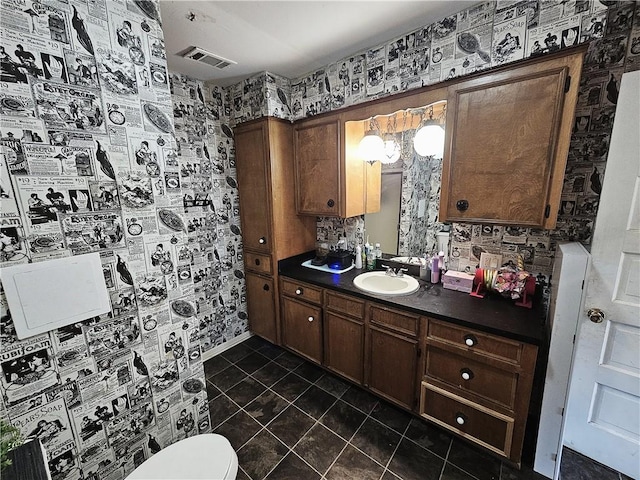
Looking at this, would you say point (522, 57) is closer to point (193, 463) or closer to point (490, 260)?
point (490, 260)

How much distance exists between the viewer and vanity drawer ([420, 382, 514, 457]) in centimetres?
142

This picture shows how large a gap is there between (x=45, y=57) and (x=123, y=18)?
0.35 meters

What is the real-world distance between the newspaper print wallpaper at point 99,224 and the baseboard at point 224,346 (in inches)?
40.9

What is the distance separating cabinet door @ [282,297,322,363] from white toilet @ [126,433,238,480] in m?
1.07

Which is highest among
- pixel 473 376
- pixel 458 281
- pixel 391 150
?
pixel 391 150

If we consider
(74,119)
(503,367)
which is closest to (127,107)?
(74,119)

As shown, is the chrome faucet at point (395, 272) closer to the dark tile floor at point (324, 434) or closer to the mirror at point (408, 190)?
the mirror at point (408, 190)

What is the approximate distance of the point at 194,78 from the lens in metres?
2.18

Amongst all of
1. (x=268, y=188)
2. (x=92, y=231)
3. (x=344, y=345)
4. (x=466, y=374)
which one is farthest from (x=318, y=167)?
(x=466, y=374)

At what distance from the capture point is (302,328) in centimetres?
229

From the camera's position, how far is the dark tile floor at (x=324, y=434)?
148 cm

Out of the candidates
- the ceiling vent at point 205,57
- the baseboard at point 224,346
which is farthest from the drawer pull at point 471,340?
the ceiling vent at point 205,57

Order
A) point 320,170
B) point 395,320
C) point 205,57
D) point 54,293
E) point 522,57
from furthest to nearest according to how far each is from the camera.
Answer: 1. point 320,170
2. point 205,57
3. point 395,320
4. point 522,57
5. point 54,293

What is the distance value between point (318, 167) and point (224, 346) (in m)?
1.97
